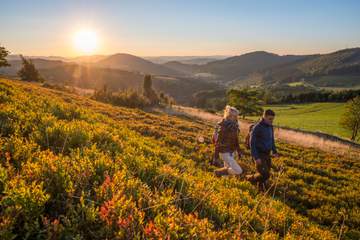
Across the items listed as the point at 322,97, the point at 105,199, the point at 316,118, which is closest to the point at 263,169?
the point at 105,199

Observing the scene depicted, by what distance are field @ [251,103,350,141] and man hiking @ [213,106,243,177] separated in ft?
123

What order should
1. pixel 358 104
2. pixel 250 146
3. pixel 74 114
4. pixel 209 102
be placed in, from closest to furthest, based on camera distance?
pixel 250 146, pixel 74 114, pixel 358 104, pixel 209 102

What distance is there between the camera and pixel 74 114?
9383 mm

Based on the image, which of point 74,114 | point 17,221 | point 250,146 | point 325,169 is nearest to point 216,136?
point 250,146

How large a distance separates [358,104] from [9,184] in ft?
191

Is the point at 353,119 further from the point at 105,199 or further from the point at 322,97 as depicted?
the point at 105,199

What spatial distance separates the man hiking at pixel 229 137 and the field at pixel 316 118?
37630 millimetres

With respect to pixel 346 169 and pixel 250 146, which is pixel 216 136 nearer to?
pixel 250 146

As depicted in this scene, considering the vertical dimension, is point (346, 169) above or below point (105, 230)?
below

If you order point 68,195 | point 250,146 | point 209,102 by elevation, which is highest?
point 68,195

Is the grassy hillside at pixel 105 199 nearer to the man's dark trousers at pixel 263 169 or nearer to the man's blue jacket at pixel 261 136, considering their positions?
the man's dark trousers at pixel 263 169

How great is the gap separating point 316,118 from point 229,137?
2464 inches

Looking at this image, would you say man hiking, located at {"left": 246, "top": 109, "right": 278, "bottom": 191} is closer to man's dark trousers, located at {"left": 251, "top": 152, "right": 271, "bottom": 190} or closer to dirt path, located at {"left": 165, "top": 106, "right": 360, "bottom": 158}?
man's dark trousers, located at {"left": 251, "top": 152, "right": 271, "bottom": 190}

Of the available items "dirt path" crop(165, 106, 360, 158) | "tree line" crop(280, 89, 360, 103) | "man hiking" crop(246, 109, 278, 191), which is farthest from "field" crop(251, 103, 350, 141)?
"man hiking" crop(246, 109, 278, 191)
